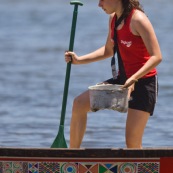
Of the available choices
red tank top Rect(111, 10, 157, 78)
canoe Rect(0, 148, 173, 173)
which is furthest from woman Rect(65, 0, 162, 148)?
canoe Rect(0, 148, 173, 173)

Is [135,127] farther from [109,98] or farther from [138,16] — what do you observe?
[138,16]

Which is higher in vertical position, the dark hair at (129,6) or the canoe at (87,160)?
the dark hair at (129,6)

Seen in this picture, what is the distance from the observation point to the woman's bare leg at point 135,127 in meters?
7.39

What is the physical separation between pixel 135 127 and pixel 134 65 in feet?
1.61

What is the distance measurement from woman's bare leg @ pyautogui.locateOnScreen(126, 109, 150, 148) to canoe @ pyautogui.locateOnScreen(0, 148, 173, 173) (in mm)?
311

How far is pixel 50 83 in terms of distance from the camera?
1802 cm

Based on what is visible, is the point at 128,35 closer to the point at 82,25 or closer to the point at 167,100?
the point at 167,100

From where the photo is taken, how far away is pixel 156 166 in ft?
23.4

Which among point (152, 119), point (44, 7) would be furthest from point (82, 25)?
→ point (152, 119)

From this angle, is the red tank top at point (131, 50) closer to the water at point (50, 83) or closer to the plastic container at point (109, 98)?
the plastic container at point (109, 98)

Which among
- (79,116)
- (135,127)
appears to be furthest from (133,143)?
(79,116)

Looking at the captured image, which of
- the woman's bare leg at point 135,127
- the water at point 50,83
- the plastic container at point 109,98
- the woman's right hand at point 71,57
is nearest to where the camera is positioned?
the plastic container at point 109,98

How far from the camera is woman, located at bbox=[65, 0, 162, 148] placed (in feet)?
24.0

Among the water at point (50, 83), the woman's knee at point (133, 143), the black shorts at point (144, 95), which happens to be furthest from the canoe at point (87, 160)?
the water at point (50, 83)
